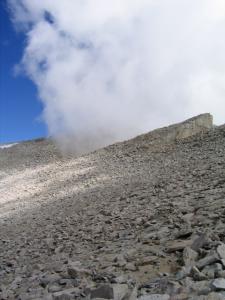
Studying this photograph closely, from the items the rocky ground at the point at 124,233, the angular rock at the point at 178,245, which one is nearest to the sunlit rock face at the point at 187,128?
the rocky ground at the point at 124,233

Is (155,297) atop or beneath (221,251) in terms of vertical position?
beneath

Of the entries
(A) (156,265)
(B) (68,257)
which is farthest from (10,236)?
(A) (156,265)

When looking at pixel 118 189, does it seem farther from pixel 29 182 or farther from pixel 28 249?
pixel 29 182

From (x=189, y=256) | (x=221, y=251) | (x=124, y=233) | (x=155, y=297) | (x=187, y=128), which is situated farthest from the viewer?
(x=187, y=128)

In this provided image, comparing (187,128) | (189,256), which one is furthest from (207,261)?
(187,128)

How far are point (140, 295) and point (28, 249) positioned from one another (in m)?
3.75

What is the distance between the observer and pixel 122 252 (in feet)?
17.3

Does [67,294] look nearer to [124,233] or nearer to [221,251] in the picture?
[221,251]

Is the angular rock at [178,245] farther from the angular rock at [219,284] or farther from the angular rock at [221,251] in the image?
the angular rock at [219,284]

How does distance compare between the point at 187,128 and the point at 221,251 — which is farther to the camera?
the point at 187,128

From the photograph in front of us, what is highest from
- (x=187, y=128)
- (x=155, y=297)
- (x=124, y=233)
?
(x=187, y=128)

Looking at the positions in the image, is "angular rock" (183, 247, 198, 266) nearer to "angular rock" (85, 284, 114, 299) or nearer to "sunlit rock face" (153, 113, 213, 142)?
"angular rock" (85, 284, 114, 299)

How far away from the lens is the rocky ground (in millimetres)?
3945

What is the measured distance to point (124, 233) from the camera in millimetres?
6387
